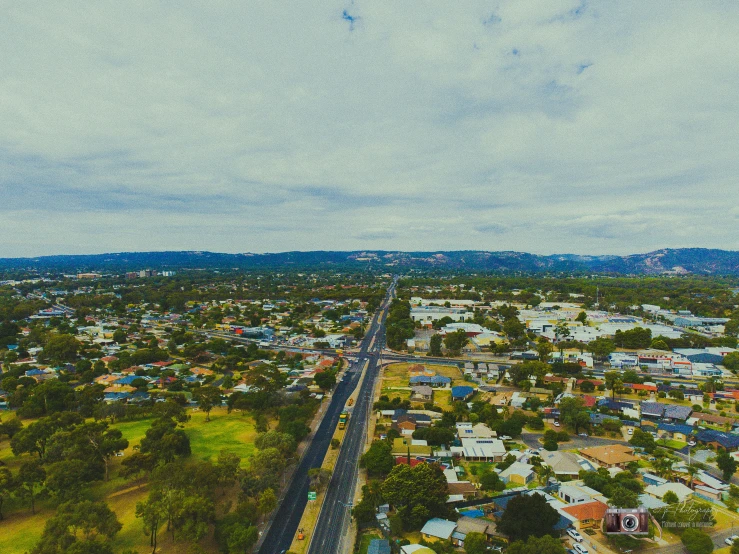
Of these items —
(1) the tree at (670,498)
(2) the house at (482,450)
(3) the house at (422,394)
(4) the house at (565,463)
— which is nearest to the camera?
(1) the tree at (670,498)

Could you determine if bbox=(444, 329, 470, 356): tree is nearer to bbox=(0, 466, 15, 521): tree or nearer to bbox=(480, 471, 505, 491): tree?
bbox=(480, 471, 505, 491): tree

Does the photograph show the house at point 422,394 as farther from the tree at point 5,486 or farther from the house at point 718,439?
the tree at point 5,486

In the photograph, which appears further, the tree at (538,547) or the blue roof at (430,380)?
the blue roof at (430,380)

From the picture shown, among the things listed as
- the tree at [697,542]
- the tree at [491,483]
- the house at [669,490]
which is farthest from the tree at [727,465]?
the tree at [491,483]

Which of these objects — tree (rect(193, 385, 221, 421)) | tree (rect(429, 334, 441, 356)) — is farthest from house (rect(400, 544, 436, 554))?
tree (rect(429, 334, 441, 356))

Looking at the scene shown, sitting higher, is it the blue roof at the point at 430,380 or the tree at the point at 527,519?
the tree at the point at 527,519

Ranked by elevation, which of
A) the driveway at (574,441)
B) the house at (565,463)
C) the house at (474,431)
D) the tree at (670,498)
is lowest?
the driveway at (574,441)
